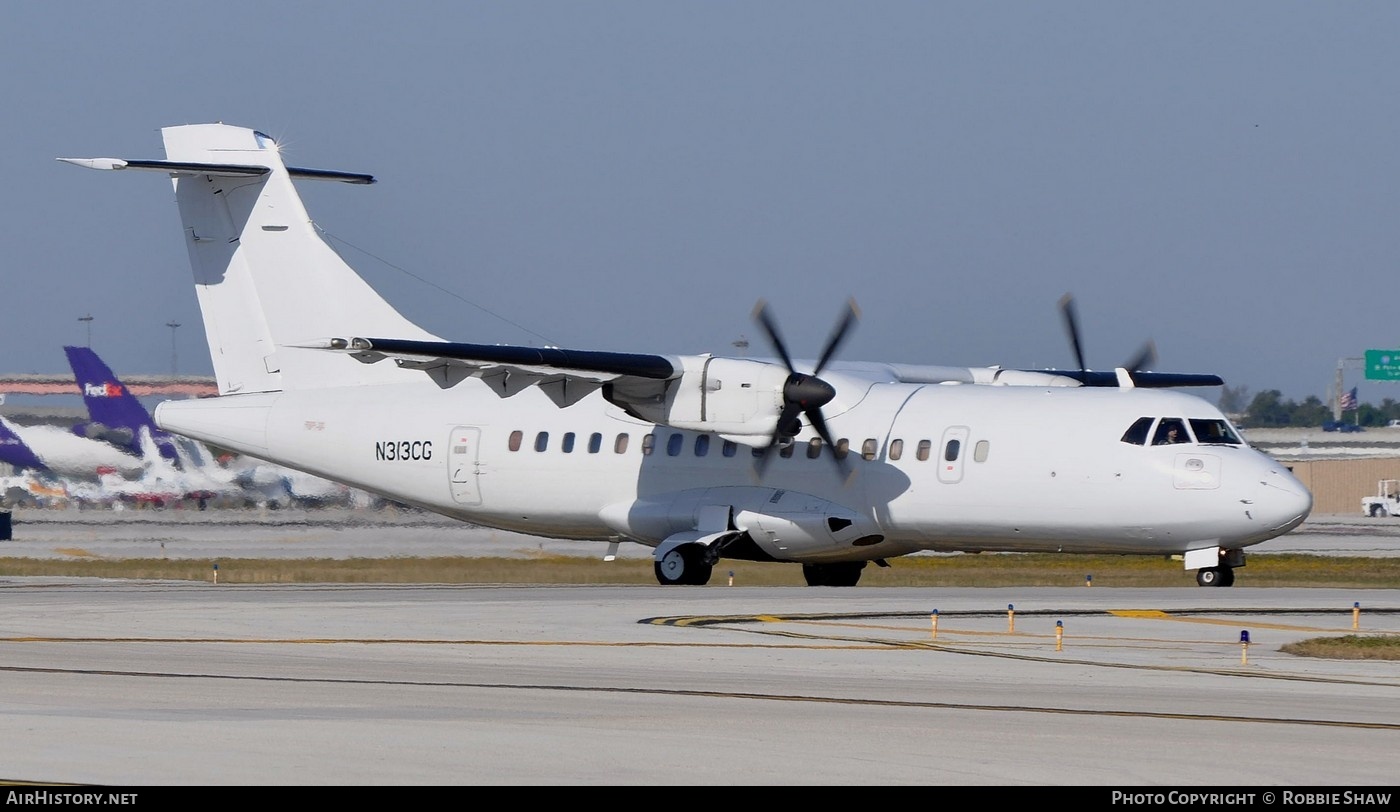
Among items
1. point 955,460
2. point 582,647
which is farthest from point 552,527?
point 582,647

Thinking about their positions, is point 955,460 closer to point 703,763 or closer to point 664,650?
point 664,650

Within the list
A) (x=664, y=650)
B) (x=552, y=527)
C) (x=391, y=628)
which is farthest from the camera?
(x=552, y=527)

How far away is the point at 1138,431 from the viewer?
2731cm

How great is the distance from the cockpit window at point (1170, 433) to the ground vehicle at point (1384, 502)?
60.6m

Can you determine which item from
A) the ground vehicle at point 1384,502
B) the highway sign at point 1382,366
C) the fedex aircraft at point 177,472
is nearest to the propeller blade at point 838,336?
the fedex aircraft at point 177,472

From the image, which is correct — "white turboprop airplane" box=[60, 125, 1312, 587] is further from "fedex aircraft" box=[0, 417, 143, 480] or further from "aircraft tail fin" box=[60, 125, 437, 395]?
"fedex aircraft" box=[0, 417, 143, 480]

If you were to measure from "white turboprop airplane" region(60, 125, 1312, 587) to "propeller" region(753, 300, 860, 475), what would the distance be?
45mm

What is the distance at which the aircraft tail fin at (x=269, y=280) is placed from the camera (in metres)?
33.0

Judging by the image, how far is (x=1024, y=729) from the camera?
11938 mm

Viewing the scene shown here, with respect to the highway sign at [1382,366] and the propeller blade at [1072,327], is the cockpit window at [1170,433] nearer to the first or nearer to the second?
the propeller blade at [1072,327]

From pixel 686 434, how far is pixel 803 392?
301 cm

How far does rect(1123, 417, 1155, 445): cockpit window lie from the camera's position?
27234 mm
